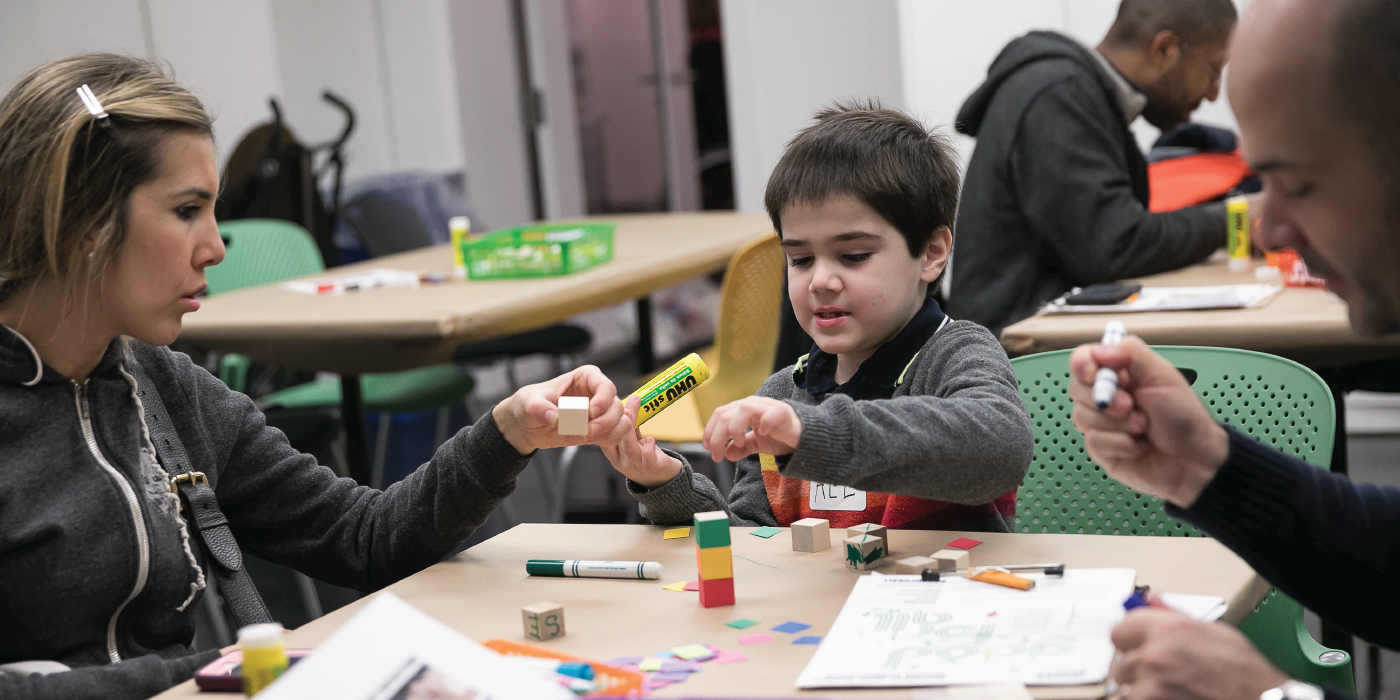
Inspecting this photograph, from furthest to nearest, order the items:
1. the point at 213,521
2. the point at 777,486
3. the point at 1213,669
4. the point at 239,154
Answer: the point at 239,154 < the point at 777,486 < the point at 213,521 < the point at 1213,669

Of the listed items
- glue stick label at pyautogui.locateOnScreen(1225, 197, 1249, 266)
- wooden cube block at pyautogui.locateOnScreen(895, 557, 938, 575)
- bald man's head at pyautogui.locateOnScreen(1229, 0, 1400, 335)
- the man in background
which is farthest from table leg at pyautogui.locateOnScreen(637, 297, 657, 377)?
bald man's head at pyautogui.locateOnScreen(1229, 0, 1400, 335)

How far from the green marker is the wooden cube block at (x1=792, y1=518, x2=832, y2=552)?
15 centimetres

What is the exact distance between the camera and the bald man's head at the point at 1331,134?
875mm

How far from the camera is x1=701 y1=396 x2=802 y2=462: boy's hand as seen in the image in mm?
Result: 1222

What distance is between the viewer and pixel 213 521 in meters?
1.38

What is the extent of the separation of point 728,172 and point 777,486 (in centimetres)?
587

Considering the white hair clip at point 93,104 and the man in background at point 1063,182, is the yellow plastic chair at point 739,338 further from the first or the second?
the white hair clip at point 93,104

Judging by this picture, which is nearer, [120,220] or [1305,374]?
[120,220]

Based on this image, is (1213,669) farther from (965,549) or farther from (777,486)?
(777,486)

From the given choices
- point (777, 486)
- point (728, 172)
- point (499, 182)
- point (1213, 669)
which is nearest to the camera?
point (1213, 669)

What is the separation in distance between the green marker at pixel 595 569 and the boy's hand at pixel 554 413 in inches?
5.7

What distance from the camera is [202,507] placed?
138 centimetres

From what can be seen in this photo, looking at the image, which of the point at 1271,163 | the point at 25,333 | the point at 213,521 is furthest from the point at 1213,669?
the point at 25,333

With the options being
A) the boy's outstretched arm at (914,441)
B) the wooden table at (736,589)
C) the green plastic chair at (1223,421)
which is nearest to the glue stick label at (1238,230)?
the green plastic chair at (1223,421)
